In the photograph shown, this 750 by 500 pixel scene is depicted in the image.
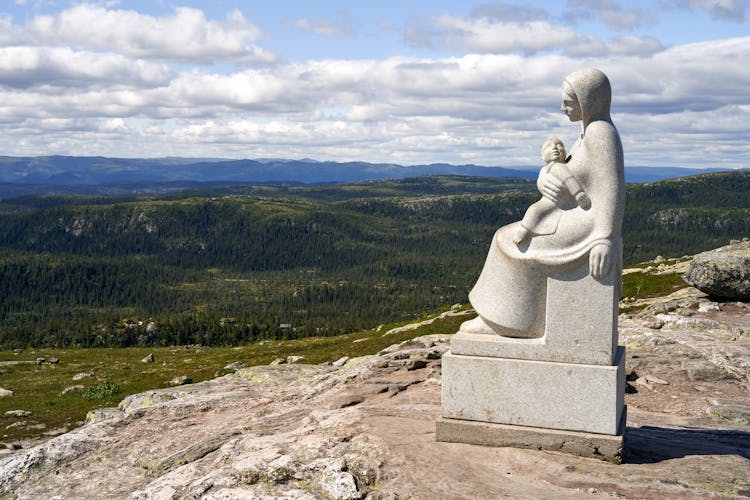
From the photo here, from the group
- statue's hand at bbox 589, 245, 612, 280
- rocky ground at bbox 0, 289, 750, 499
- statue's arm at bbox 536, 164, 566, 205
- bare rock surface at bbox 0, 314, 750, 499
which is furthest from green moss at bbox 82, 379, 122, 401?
statue's hand at bbox 589, 245, 612, 280

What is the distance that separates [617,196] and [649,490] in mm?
6377

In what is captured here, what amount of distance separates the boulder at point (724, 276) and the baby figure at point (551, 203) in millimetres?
32085

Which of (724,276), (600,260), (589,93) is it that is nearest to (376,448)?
(600,260)

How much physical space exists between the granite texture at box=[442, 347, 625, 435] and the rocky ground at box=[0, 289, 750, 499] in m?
0.82

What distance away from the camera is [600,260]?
14.6 meters

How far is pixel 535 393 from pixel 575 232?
3.91m

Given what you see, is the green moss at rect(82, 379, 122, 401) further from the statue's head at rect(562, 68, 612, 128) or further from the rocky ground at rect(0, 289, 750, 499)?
the statue's head at rect(562, 68, 612, 128)

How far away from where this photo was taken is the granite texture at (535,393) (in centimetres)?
1470

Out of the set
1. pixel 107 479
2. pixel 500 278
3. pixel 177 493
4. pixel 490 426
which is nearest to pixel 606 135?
pixel 500 278

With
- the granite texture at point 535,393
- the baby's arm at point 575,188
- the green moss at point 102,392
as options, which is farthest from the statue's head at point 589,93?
the green moss at point 102,392

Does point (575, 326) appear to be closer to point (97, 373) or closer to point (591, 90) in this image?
point (591, 90)

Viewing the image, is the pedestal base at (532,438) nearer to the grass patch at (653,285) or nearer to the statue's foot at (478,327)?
the statue's foot at (478,327)

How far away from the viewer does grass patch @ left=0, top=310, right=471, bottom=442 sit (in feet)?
143

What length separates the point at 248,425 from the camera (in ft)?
63.6
